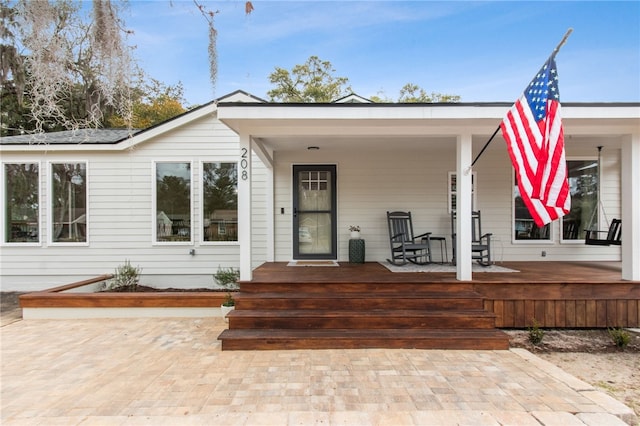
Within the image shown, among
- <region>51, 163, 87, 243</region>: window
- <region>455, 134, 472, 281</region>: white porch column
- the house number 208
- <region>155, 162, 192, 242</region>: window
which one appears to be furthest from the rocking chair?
<region>51, 163, 87, 243</region>: window

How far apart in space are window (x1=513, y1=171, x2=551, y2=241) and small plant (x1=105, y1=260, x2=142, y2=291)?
23.2ft

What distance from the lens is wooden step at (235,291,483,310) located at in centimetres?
387

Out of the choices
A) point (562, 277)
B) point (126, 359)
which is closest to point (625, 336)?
point (562, 277)

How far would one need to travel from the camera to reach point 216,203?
6.35 metres

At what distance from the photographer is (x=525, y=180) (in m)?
3.29

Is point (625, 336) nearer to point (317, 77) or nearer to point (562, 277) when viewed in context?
point (562, 277)

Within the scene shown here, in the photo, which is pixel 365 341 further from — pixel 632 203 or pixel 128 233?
pixel 128 233

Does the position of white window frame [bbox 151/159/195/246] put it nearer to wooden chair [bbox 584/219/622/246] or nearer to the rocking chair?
the rocking chair

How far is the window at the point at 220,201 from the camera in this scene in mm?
6316

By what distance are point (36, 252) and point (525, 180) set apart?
8051 millimetres

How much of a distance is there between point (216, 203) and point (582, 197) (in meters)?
7.02

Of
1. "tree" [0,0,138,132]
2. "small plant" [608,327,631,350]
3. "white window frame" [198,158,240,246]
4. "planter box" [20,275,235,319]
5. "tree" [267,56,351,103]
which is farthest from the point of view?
"tree" [267,56,351,103]

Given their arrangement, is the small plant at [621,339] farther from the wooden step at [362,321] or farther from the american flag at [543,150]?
the american flag at [543,150]

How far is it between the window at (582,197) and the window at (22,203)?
10059mm
